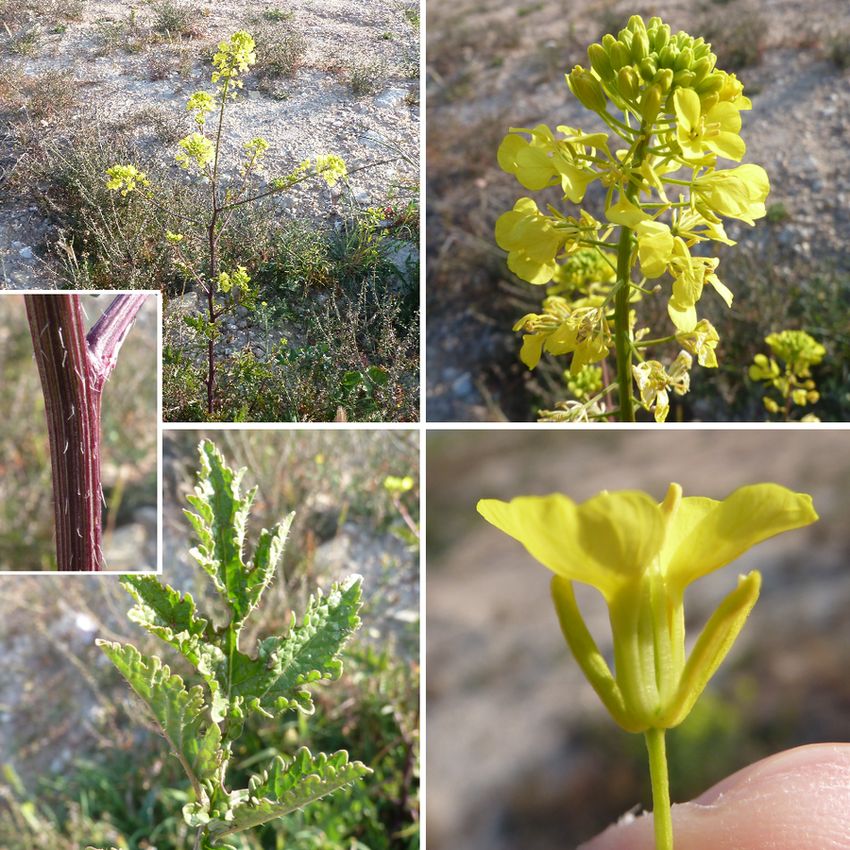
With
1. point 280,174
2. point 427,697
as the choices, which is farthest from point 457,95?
point 427,697

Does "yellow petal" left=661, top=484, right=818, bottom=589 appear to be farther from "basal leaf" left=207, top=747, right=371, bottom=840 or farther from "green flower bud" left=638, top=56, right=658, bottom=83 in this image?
"green flower bud" left=638, top=56, right=658, bottom=83

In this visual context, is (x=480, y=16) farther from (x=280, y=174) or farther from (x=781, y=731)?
(x=781, y=731)

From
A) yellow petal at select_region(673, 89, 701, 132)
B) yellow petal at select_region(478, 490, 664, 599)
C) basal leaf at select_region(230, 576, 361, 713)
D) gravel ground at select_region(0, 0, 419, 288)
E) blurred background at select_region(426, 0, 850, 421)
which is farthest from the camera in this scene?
blurred background at select_region(426, 0, 850, 421)

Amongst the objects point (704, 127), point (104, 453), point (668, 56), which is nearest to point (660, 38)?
point (668, 56)

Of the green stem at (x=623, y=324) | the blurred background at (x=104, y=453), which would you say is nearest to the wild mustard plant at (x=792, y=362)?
the green stem at (x=623, y=324)

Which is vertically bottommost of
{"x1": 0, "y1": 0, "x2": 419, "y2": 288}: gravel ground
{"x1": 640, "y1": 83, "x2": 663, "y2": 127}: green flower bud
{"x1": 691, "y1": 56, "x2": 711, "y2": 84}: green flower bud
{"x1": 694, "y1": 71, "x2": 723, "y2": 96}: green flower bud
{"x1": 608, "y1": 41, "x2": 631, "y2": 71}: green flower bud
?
{"x1": 640, "y1": 83, "x2": 663, "y2": 127}: green flower bud

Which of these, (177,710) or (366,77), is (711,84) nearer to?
(177,710)

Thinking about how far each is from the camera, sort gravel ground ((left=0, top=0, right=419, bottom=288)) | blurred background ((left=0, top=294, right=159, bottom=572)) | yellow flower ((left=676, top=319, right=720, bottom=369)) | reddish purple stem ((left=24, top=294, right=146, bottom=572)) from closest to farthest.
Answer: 1. reddish purple stem ((left=24, top=294, right=146, bottom=572))
2. yellow flower ((left=676, top=319, right=720, bottom=369))
3. gravel ground ((left=0, top=0, right=419, bottom=288))
4. blurred background ((left=0, top=294, right=159, bottom=572))

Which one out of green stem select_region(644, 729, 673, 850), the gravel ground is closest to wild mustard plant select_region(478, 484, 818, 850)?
green stem select_region(644, 729, 673, 850)
